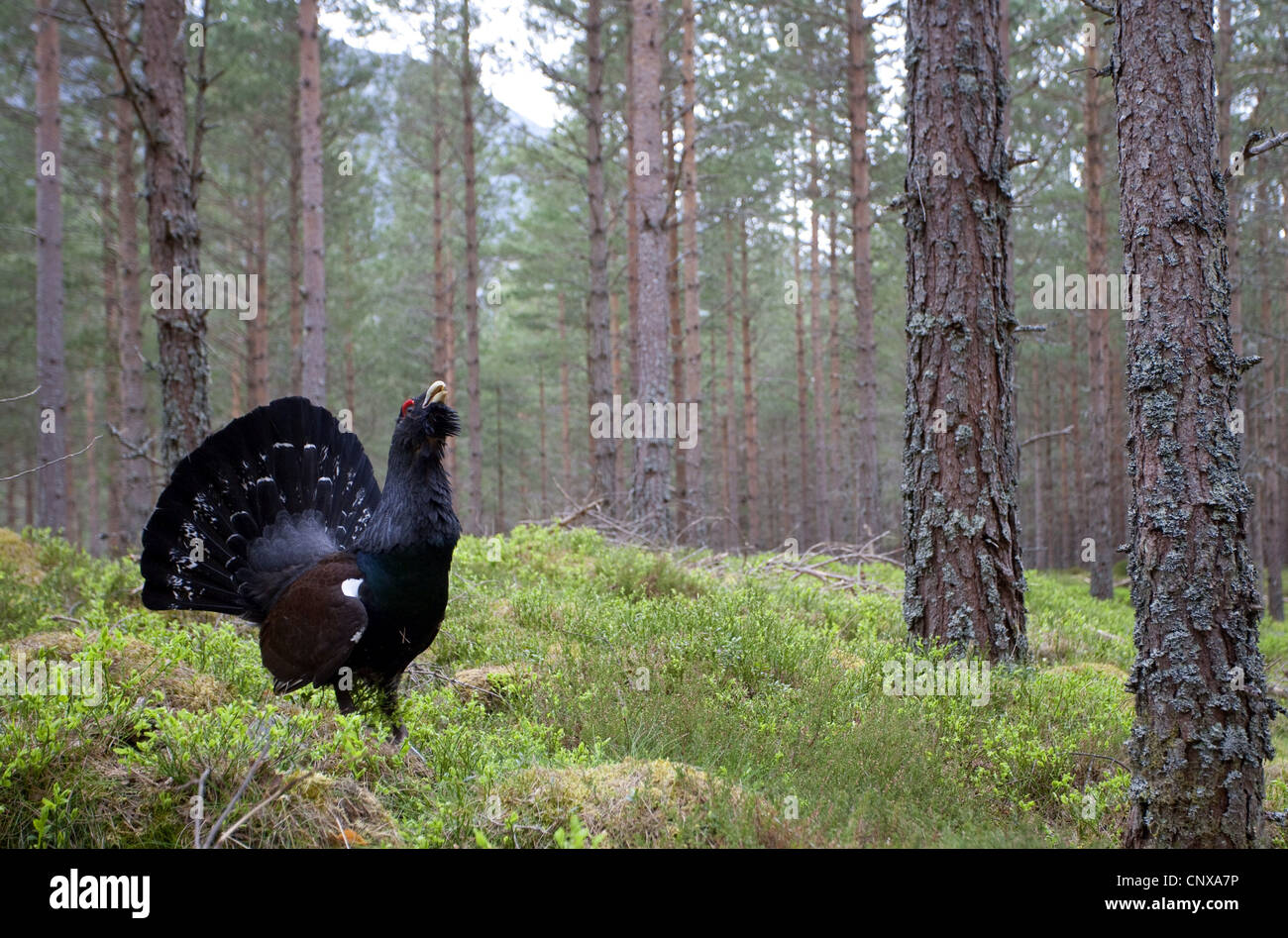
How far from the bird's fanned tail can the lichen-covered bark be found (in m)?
3.58

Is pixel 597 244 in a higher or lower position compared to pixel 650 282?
higher

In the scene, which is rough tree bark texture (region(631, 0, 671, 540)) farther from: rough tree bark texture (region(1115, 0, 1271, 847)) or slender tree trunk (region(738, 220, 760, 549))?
slender tree trunk (region(738, 220, 760, 549))

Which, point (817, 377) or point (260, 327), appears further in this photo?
point (817, 377)

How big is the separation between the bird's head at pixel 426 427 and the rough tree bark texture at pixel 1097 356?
13444 mm

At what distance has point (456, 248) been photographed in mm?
23828

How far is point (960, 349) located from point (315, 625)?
164 inches

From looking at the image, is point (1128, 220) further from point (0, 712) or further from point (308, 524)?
point (0, 712)

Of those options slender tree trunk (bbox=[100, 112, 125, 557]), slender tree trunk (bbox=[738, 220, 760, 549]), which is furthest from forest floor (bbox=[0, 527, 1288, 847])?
slender tree trunk (bbox=[738, 220, 760, 549])

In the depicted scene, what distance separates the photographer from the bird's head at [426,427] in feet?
12.2

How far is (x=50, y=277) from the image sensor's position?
1194 cm

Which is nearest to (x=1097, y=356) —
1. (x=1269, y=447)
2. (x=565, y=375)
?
(x=1269, y=447)

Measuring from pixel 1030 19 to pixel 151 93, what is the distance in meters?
15.2

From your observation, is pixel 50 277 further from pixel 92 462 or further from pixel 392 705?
pixel 92 462

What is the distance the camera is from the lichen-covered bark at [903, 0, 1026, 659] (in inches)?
201
